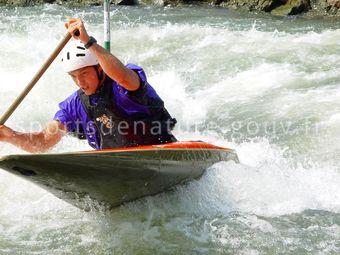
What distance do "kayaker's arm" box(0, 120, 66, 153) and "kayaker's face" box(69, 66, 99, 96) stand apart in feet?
1.66

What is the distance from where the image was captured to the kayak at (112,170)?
372cm

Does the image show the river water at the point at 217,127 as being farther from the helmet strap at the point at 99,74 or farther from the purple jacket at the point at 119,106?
the helmet strap at the point at 99,74

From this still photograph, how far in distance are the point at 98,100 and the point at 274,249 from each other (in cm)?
173

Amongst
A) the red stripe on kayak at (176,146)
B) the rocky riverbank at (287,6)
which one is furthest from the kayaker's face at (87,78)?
the rocky riverbank at (287,6)

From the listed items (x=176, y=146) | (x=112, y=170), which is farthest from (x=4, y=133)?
(x=176, y=146)

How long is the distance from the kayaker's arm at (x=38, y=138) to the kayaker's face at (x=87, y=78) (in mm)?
505

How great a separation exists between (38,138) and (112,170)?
0.71 m

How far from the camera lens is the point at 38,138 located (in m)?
4.40

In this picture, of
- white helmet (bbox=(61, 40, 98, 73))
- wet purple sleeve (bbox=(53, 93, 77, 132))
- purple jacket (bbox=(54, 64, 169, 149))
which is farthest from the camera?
wet purple sleeve (bbox=(53, 93, 77, 132))

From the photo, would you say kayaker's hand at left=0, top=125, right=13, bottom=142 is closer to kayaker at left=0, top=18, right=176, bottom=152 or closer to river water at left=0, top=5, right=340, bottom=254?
kayaker at left=0, top=18, right=176, bottom=152

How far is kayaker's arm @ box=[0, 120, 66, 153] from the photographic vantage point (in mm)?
4270

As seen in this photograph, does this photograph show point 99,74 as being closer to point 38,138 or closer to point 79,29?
point 79,29

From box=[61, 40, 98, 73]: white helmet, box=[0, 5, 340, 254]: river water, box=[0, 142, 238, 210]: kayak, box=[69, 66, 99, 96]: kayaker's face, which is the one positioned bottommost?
box=[0, 5, 340, 254]: river water

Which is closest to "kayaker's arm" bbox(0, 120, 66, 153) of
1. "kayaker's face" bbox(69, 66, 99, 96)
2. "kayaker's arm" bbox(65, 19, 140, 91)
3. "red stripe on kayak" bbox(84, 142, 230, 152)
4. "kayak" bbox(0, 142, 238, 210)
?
"kayak" bbox(0, 142, 238, 210)
